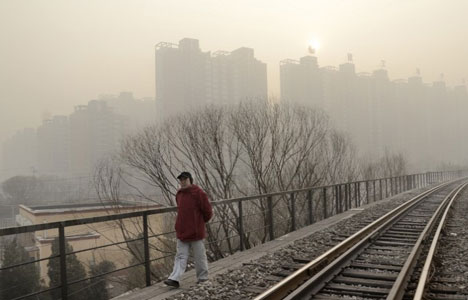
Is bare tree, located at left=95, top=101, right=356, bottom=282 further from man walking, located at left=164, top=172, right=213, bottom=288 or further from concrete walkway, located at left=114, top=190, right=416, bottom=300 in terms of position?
man walking, located at left=164, top=172, right=213, bottom=288

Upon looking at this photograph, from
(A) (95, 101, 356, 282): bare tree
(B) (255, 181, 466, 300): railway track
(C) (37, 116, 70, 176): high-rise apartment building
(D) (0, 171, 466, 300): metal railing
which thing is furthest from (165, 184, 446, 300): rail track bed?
(C) (37, 116, 70, 176): high-rise apartment building

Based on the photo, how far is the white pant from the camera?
5.87 m

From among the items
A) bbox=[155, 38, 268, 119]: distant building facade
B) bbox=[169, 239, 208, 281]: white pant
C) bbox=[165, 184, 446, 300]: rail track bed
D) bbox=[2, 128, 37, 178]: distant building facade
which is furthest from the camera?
bbox=[2, 128, 37, 178]: distant building facade

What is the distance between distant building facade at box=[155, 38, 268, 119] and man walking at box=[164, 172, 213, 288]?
28.0 meters

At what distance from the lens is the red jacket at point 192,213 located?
227 inches

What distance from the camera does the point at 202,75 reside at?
1492 inches

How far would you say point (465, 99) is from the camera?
383ft

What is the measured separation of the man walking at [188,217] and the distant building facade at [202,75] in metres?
28.0

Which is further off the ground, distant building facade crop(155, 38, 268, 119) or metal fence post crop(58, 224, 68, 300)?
distant building facade crop(155, 38, 268, 119)

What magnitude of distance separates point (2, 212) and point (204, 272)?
3718 cm

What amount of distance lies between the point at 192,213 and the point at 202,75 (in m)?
33.1

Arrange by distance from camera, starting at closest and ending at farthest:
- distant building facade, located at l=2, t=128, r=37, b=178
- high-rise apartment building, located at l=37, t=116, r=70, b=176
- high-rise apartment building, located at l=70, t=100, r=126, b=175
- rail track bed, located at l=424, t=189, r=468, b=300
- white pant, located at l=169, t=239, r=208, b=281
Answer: rail track bed, located at l=424, t=189, r=468, b=300, white pant, located at l=169, t=239, r=208, b=281, high-rise apartment building, located at l=70, t=100, r=126, b=175, high-rise apartment building, located at l=37, t=116, r=70, b=176, distant building facade, located at l=2, t=128, r=37, b=178

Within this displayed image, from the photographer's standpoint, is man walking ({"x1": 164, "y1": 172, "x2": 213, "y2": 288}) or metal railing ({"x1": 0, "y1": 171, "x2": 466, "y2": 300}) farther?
man walking ({"x1": 164, "y1": 172, "x2": 213, "y2": 288})

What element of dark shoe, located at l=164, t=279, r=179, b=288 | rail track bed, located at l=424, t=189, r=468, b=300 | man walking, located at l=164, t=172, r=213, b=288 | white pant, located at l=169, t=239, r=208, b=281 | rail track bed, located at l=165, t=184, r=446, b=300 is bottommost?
rail track bed, located at l=424, t=189, r=468, b=300
